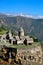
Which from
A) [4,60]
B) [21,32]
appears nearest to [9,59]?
[4,60]

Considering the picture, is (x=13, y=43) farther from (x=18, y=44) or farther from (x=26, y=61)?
(x=26, y=61)

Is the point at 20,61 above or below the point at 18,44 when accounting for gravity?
below

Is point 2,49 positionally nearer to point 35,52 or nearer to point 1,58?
point 1,58

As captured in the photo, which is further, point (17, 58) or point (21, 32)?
point (21, 32)

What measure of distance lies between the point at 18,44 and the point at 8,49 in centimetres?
236

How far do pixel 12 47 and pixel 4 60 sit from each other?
2216mm

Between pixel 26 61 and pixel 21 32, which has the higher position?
pixel 21 32

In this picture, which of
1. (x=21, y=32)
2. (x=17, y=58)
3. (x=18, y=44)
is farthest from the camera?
(x=21, y=32)

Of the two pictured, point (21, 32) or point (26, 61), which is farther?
point (21, 32)

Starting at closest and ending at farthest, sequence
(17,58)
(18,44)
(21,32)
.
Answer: (17,58) → (18,44) → (21,32)

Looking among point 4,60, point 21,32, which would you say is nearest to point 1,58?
point 4,60

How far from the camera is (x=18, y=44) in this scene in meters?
32.7

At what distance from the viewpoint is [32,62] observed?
30328mm

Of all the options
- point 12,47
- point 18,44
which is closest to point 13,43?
point 18,44
